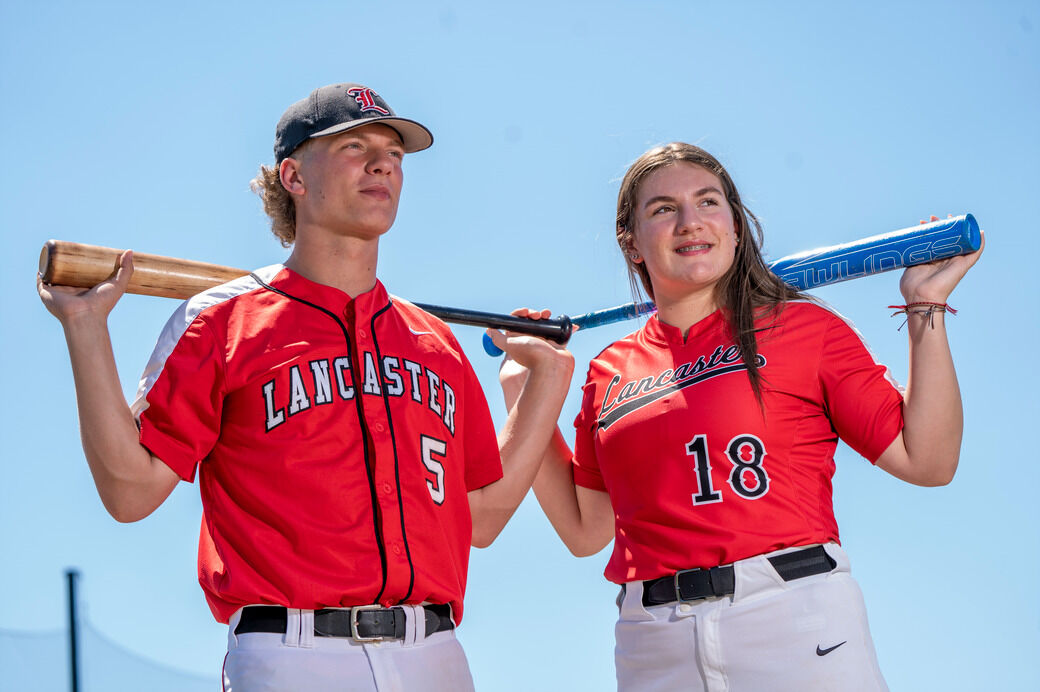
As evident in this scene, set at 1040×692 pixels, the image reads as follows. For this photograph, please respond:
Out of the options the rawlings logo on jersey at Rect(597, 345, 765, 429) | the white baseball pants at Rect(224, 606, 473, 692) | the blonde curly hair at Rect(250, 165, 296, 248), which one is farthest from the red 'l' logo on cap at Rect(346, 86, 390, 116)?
the white baseball pants at Rect(224, 606, 473, 692)

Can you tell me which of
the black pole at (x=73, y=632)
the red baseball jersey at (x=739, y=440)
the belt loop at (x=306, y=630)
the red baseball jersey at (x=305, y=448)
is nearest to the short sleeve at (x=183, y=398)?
the red baseball jersey at (x=305, y=448)

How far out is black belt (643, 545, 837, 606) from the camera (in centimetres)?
367

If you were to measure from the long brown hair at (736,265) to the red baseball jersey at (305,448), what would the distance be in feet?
3.86

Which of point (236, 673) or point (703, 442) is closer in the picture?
point (236, 673)

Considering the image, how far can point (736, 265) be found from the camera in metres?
4.33

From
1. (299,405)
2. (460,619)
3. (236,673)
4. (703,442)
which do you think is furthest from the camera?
(703,442)

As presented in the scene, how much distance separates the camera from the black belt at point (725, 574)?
3.67 metres

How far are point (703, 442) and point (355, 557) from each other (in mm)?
1302

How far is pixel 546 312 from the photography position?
15.2ft

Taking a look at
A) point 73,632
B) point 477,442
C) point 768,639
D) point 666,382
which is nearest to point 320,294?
point 477,442

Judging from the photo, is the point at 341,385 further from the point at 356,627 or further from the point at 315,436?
the point at 356,627

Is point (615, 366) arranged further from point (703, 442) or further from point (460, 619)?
point (460, 619)

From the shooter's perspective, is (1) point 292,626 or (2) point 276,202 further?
(2) point 276,202

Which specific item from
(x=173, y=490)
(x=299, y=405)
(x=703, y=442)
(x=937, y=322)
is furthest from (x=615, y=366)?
(x=173, y=490)
